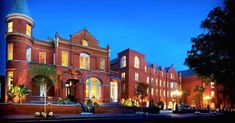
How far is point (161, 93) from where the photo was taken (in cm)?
7494

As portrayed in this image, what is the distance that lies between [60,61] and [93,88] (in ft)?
24.1

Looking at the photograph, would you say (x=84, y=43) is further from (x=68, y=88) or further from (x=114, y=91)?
(x=114, y=91)

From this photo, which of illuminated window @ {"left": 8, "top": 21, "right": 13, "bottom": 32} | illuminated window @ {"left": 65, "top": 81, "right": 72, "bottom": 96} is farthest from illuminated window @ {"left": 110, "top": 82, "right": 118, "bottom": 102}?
illuminated window @ {"left": 8, "top": 21, "right": 13, "bottom": 32}

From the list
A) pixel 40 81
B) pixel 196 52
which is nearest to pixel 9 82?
pixel 40 81

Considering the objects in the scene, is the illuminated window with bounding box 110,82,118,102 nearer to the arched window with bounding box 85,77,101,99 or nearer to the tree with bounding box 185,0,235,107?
the arched window with bounding box 85,77,101,99

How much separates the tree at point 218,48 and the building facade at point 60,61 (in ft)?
53.2

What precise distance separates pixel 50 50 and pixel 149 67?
35.8 metres

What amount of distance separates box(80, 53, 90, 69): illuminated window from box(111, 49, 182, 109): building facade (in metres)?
19.7

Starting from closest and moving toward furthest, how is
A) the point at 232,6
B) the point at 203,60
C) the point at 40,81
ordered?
1. the point at 232,6
2. the point at 203,60
3. the point at 40,81

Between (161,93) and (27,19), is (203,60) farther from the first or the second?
(161,93)

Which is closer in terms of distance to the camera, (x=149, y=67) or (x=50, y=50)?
(x=50, y=50)

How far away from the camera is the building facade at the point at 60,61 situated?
34000mm

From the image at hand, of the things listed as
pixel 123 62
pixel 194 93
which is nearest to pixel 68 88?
pixel 123 62

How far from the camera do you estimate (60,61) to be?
4031cm
